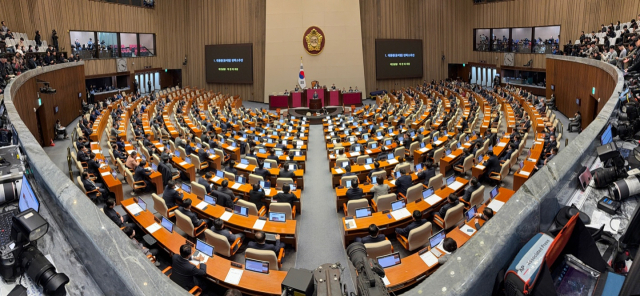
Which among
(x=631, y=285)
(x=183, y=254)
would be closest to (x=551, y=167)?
(x=631, y=285)

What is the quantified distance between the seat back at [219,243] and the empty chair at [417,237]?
3.19m

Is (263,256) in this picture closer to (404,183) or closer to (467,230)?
(467,230)

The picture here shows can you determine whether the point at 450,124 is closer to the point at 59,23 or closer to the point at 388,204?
the point at 388,204

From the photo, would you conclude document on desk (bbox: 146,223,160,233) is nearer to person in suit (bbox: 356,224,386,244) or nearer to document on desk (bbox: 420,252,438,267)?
person in suit (bbox: 356,224,386,244)

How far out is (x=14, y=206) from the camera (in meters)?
4.08

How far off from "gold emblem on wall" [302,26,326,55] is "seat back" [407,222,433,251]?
23.0m

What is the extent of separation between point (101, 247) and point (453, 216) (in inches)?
256

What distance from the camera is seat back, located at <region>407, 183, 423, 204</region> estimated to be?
868 centimetres

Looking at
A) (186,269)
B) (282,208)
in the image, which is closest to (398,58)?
(282,208)

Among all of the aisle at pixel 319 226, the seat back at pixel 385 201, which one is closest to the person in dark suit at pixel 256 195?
the aisle at pixel 319 226

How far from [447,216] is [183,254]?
4.83 m

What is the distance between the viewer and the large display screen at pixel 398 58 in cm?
2973

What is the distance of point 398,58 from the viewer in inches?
1195

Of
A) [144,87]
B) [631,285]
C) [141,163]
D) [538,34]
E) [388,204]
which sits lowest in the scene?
[388,204]
